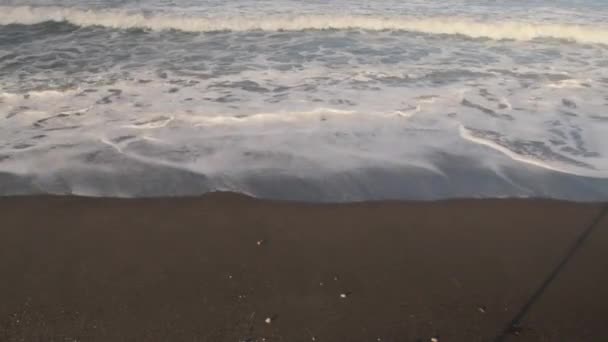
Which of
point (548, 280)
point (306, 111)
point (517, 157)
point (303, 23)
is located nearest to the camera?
point (548, 280)

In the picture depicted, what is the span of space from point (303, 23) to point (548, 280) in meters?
9.59

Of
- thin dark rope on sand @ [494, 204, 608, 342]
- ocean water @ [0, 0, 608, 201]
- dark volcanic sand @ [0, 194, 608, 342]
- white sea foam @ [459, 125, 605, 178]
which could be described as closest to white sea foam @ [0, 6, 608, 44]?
ocean water @ [0, 0, 608, 201]

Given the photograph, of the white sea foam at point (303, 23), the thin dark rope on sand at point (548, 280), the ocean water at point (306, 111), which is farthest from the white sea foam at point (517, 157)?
the white sea foam at point (303, 23)

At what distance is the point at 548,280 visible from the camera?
8.52ft

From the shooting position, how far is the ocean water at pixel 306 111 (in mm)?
3695

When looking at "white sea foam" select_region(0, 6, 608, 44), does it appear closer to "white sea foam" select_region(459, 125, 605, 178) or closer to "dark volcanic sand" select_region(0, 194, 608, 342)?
"white sea foam" select_region(459, 125, 605, 178)

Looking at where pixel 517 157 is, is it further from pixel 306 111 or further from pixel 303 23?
pixel 303 23

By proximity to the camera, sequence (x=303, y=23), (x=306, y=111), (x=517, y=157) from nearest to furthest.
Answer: (x=517, y=157) → (x=306, y=111) → (x=303, y=23)

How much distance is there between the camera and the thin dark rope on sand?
7.34 ft

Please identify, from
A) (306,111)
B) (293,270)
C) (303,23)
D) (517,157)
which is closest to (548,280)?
(293,270)

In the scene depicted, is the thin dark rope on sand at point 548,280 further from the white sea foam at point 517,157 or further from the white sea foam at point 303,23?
the white sea foam at point 303,23

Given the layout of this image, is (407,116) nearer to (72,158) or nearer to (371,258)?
(371,258)

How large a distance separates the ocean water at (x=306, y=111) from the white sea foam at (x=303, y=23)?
87mm

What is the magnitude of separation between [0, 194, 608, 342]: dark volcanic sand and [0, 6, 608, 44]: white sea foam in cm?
832
